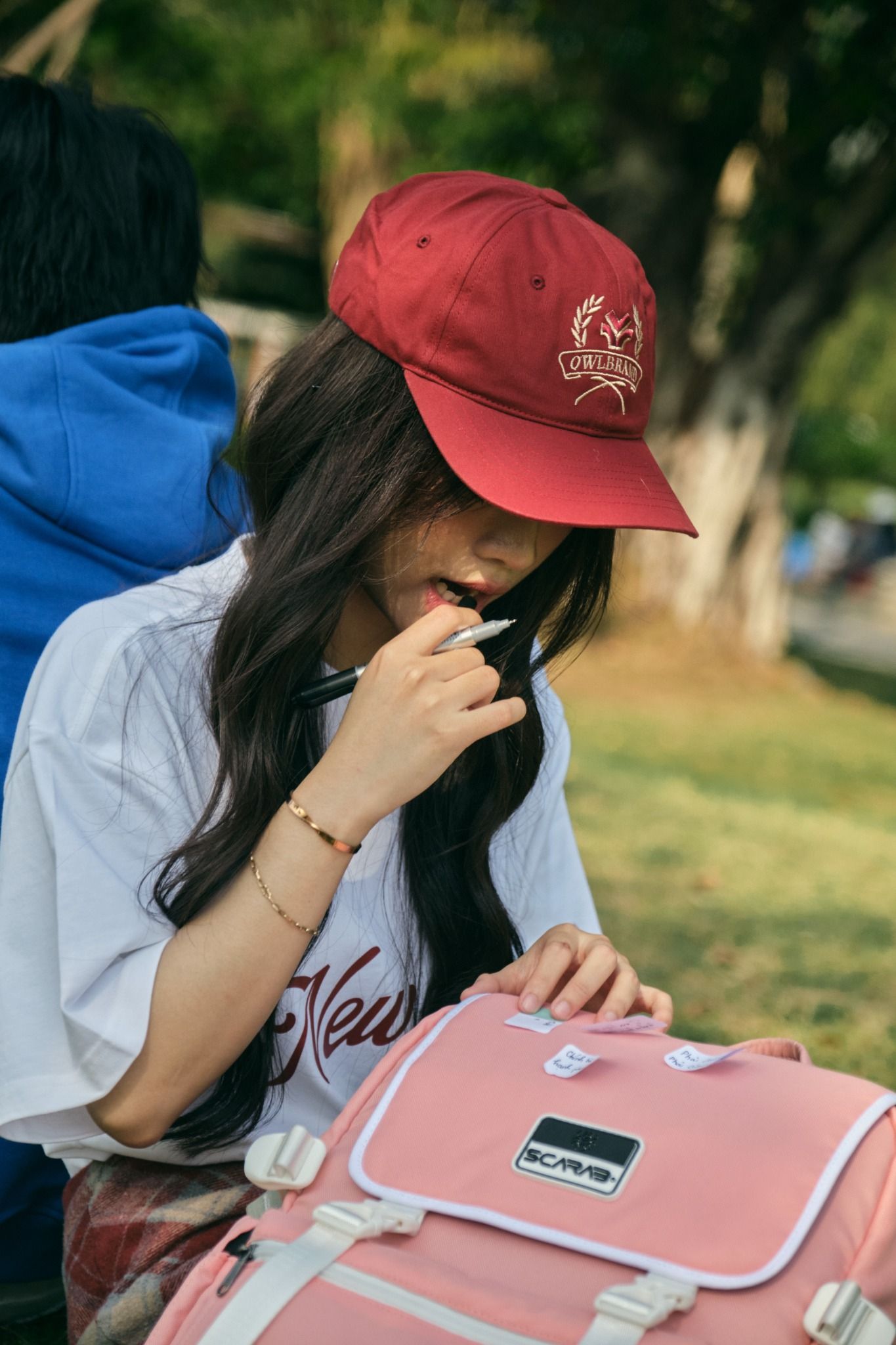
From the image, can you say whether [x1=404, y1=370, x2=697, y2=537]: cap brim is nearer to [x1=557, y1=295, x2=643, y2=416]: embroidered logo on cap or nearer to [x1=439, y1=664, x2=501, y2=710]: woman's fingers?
[x1=557, y1=295, x2=643, y2=416]: embroidered logo on cap

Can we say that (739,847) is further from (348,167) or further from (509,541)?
(348,167)

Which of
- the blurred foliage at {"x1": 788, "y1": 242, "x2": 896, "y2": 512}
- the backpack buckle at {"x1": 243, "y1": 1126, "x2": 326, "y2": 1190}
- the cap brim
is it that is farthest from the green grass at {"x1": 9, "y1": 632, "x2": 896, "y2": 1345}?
the blurred foliage at {"x1": 788, "y1": 242, "x2": 896, "y2": 512}

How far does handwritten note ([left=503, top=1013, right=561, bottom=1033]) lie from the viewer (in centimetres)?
153

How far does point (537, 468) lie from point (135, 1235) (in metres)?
1.00

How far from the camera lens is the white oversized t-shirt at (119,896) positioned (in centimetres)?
149

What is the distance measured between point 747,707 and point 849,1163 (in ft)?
33.0

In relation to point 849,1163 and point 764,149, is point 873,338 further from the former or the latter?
point 849,1163

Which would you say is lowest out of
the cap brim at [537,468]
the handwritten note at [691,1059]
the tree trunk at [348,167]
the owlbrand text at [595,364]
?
the tree trunk at [348,167]

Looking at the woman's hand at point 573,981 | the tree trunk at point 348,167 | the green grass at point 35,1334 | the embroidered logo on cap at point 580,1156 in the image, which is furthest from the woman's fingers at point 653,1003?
the tree trunk at point 348,167

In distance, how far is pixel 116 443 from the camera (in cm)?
204

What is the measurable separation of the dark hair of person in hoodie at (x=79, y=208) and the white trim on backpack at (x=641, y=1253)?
53.1 inches

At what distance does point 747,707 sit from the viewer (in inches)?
439

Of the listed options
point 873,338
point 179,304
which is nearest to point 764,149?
point 179,304

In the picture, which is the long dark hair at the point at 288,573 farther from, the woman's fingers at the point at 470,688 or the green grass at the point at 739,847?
the green grass at the point at 739,847
